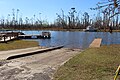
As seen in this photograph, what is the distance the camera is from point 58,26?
5394 inches

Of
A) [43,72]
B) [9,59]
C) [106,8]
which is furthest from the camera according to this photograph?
[9,59]

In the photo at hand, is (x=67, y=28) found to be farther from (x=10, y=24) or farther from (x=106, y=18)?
(x=106, y=18)

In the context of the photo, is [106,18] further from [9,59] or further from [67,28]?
[67,28]

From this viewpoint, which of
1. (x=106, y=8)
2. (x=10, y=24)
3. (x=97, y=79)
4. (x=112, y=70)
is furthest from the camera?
(x=10, y=24)

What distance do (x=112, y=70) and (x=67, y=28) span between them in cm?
11866

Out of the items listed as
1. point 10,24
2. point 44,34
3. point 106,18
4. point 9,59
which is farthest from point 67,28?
point 106,18

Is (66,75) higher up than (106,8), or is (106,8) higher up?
(106,8)

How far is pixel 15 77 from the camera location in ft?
31.0

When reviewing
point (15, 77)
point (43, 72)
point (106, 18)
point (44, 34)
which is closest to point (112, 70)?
point (43, 72)

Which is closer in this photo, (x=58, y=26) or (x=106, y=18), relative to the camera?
(x=106, y=18)

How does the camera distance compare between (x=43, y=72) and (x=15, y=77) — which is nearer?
(x=15, y=77)

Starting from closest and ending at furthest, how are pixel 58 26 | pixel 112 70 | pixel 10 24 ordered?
pixel 112 70 < pixel 10 24 < pixel 58 26

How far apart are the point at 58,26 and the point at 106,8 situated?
13165 cm

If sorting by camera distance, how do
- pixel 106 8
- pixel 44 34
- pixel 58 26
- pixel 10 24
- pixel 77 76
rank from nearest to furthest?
1. pixel 106 8
2. pixel 77 76
3. pixel 44 34
4. pixel 10 24
5. pixel 58 26
